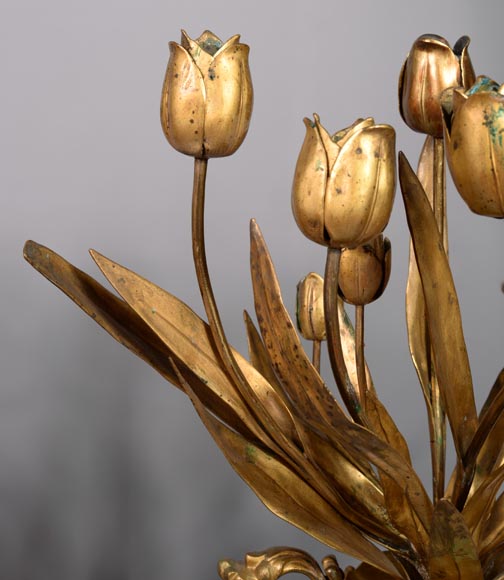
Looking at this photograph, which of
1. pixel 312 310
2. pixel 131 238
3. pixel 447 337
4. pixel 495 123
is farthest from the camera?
pixel 131 238

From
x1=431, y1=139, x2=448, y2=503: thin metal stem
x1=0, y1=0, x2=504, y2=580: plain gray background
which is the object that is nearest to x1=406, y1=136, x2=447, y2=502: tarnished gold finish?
x1=431, y1=139, x2=448, y2=503: thin metal stem

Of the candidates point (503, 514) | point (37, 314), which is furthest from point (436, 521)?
point (37, 314)

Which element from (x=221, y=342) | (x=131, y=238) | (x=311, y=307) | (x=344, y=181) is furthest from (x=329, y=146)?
(x=131, y=238)

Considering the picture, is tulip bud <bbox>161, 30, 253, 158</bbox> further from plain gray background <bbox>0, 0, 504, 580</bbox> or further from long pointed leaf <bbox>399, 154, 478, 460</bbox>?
plain gray background <bbox>0, 0, 504, 580</bbox>

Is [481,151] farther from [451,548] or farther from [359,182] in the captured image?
[451,548]

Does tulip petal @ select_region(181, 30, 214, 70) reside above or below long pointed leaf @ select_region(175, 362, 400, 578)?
above

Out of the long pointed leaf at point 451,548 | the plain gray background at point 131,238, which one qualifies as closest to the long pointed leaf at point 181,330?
the long pointed leaf at point 451,548

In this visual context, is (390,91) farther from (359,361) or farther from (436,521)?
(436,521)
